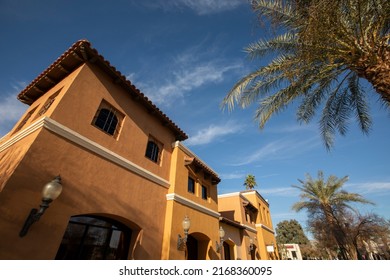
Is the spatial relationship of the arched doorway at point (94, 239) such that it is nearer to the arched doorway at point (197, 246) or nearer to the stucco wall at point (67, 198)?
the stucco wall at point (67, 198)

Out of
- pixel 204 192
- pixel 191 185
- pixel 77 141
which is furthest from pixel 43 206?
pixel 204 192

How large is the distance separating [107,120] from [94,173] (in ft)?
6.84

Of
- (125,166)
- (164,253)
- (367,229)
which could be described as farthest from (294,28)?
(367,229)

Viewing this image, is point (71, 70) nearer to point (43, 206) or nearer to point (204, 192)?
point (43, 206)

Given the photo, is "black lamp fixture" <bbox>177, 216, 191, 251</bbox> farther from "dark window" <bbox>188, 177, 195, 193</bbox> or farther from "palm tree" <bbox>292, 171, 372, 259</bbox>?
"palm tree" <bbox>292, 171, 372, 259</bbox>

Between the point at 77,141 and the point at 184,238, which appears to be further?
the point at 184,238

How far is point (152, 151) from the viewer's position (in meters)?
8.95

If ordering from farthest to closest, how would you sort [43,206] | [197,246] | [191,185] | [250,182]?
[250,182] < [191,185] < [197,246] < [43,206]

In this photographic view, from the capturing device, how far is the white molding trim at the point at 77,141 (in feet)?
16.9

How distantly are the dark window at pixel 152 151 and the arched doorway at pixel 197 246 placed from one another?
4.45 m

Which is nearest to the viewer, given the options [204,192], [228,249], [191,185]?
[191,185]

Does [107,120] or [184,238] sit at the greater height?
[107,120]

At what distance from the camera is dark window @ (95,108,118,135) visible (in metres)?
6.84

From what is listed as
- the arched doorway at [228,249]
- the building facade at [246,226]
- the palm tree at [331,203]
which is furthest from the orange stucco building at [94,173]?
the palm tree at [331,203]
